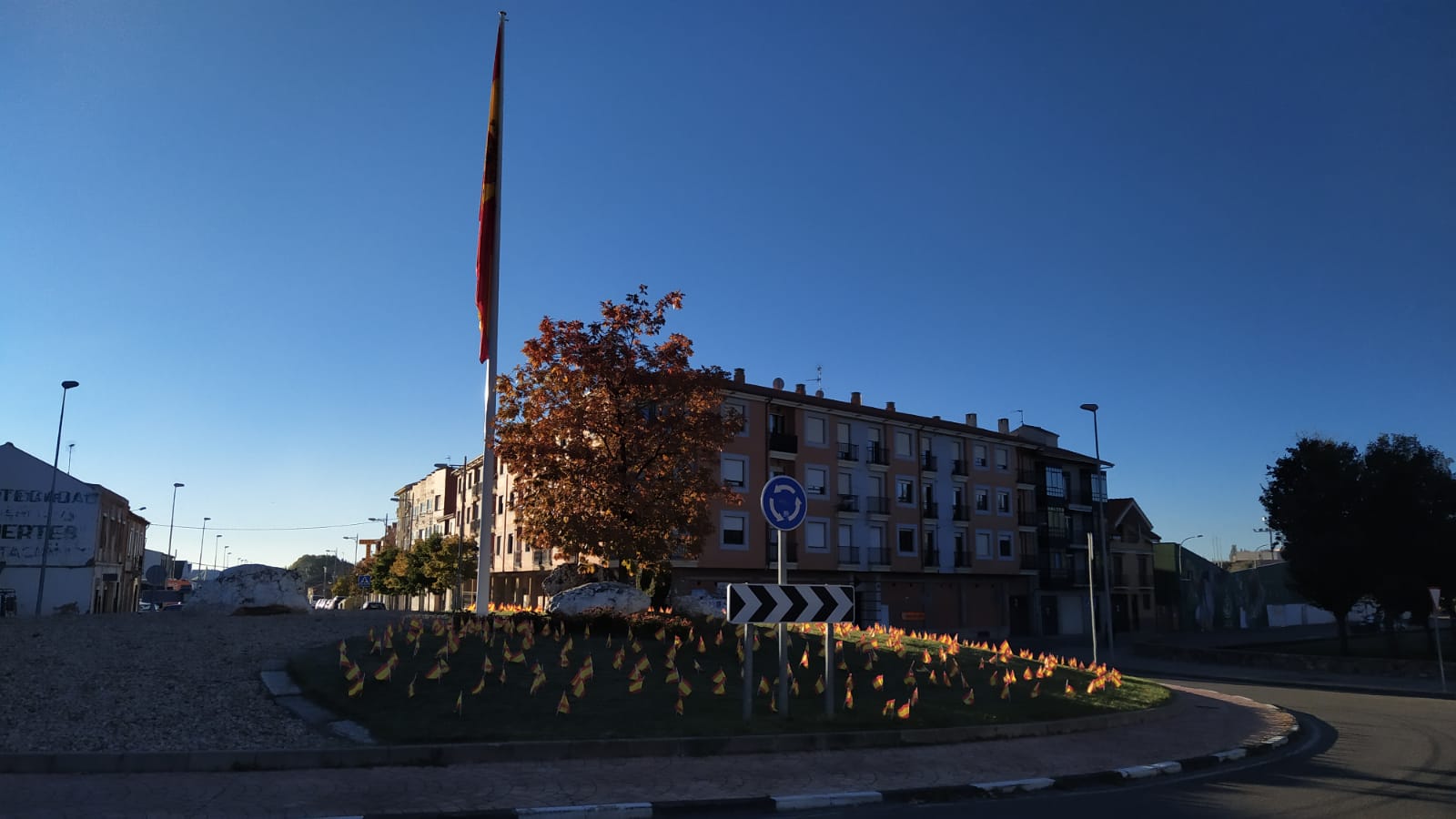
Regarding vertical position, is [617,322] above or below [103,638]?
above

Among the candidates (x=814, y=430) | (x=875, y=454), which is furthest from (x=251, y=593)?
(x=875, y=454)

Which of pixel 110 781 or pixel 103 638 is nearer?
pixel 110 781

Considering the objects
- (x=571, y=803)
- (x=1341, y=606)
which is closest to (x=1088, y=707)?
(x=571, y=803)

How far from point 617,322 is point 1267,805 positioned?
16507mm

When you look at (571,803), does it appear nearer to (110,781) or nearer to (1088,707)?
(110,781)

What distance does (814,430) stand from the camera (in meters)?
52.2

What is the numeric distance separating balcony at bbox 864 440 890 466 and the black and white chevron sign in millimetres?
42379

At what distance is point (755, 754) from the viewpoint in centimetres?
1073

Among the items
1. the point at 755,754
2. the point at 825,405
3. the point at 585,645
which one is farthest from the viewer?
the point at 825,405

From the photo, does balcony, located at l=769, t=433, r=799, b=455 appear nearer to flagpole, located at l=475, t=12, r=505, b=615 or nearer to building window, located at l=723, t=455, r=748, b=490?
building window, located at l=723, t=455, r=748, b=490

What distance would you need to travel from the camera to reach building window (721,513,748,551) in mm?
47219

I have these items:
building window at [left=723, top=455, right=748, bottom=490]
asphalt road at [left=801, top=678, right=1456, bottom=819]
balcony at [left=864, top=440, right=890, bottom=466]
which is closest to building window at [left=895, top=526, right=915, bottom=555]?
balcony at [left=864, top=440, right=890, bottom=466]

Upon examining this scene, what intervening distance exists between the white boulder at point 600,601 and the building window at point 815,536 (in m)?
30.7

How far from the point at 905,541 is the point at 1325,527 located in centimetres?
2301
